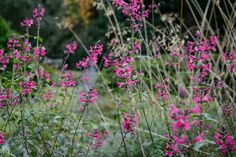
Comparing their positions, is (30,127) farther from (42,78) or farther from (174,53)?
(174,53)

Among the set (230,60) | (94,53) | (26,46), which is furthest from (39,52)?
(230,60)

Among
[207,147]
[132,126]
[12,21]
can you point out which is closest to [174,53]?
[207,147]

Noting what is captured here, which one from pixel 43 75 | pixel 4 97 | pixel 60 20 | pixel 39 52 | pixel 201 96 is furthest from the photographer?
pixel 60 20

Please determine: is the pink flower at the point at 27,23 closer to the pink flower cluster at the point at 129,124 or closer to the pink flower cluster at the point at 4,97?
the pink flower cluster at the point at 4,97

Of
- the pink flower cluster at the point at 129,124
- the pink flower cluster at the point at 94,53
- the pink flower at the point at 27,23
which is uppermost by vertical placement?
the pink flower at the point at 27,23

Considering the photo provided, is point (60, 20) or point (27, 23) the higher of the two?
point (60, 20)

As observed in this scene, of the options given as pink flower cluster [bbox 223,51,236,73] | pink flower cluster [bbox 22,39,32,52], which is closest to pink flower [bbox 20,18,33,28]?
pink flower cluster [bbox 22,39,32,52]

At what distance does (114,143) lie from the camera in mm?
4703

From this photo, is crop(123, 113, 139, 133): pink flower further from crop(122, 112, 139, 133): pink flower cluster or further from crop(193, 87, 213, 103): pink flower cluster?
crop(193, 87, 213, 103): pink flower cluster

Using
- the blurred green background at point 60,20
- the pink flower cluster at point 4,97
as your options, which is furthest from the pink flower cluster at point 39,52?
the blurred green background at point 60,20

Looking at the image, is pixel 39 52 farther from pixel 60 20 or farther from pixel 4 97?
pixel 60 20

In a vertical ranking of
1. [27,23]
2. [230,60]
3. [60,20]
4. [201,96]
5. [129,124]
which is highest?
[60,20]

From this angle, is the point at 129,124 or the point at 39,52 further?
the point at 39,52

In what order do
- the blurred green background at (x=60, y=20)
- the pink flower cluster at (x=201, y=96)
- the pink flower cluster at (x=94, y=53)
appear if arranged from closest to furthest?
1. the pink flower cluster at (x=201, y=96)
2. the pink flower cluster at (x=94, y=53)
3. the blurred green background at (x=60, y=20)
